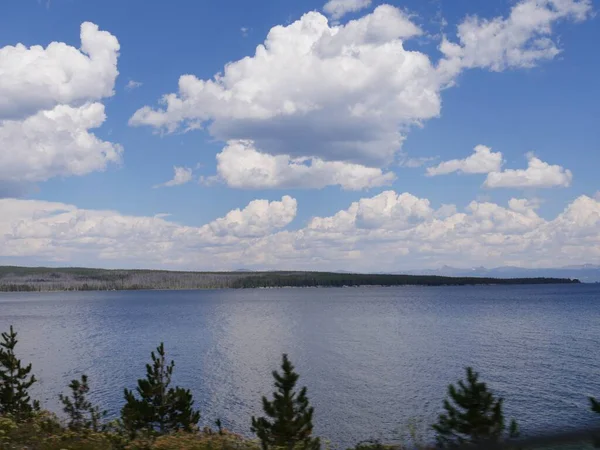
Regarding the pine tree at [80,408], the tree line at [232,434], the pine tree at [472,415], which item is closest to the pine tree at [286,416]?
the tree line at [232,434]

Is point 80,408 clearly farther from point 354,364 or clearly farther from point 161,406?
point 354,364

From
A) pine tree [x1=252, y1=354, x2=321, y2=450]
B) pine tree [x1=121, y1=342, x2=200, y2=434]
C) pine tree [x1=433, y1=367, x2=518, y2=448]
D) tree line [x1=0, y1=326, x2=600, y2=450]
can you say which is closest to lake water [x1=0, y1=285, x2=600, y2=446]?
pine tree [x1=433, y1=367, x2=518, y2=448]

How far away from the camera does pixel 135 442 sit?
12.3 m

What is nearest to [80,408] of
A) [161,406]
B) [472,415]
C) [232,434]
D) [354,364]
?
[161,406]

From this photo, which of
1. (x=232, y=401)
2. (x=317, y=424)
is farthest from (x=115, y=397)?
(x=317, y=424)

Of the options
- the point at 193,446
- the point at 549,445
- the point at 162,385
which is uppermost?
the point at 549,445

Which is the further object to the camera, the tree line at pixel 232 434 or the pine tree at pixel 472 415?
the pine tree at pixel 472 415

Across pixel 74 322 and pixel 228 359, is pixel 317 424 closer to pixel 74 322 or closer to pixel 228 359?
pixel 228 359

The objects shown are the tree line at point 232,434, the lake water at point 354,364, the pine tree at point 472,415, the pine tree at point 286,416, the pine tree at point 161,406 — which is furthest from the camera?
the lake water at point 354,364

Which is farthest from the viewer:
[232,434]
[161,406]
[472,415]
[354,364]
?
[354,364]

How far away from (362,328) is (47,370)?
2419 inches

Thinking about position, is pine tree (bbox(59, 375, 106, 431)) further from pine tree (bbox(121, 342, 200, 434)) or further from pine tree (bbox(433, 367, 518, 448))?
pine tree (bbox(433, 367, 518, 448))

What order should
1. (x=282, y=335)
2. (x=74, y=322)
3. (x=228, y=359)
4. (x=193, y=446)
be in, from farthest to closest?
(x=74, y=322) → (x=282, y=335) → (x=228, y=359) → (x=193, y=446)

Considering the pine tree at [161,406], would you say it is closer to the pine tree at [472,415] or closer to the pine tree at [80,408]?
the pine tree at [80,408]
